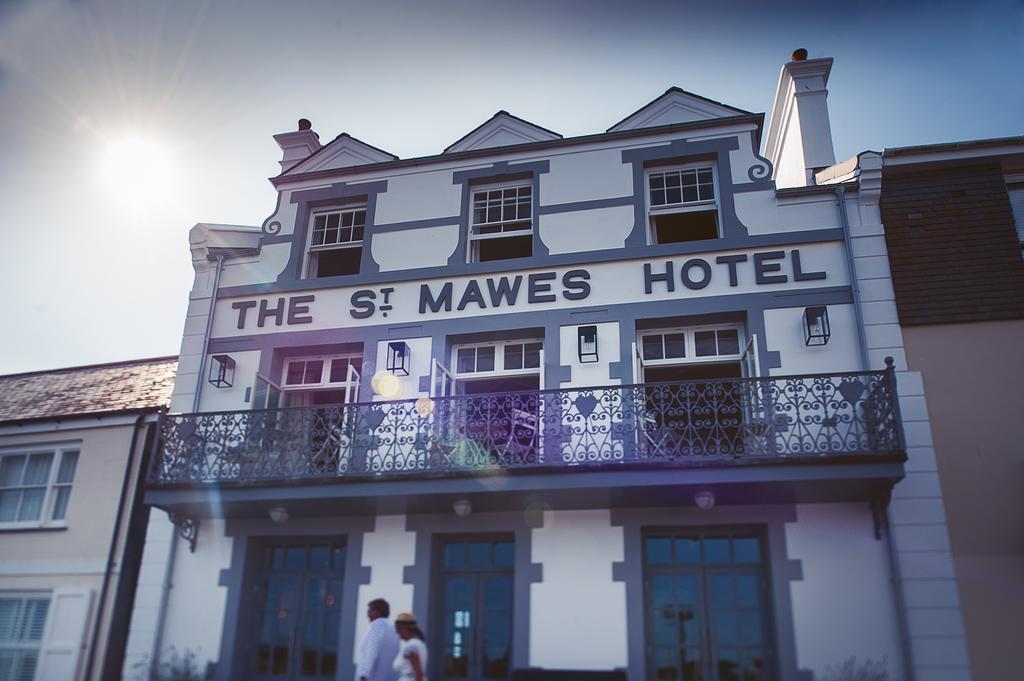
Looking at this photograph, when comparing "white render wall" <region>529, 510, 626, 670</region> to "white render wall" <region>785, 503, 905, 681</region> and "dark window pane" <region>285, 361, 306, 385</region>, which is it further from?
"dark window pane" <region>285, 361, 306, 385</region>

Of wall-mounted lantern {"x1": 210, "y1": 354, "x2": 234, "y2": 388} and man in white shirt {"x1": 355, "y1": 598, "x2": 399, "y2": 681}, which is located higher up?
wall-mounted lantern {"x1": 210, "y1": 354, "x2": 234, "y2": 388}

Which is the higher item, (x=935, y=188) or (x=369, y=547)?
(x=935, y=188)

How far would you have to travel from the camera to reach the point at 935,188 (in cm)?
1133

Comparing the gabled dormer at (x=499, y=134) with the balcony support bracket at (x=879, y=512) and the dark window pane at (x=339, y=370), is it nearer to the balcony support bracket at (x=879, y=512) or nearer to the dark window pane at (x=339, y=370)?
the dark window pane at (x=339, y=370)

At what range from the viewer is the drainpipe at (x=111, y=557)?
1110 centimetres

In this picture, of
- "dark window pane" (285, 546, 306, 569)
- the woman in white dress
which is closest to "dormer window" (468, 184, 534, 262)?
"dark window pane" (285, 546, 306, 569)

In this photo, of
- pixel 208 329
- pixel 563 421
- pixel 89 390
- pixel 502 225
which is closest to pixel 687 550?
pixel 563 421

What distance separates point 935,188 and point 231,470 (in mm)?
10076

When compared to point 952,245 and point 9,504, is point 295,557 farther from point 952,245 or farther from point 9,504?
point 952,245

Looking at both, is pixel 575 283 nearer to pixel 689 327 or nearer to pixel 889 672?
pixel 689 327

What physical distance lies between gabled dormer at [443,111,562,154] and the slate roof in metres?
6.08

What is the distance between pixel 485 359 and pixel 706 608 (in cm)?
440

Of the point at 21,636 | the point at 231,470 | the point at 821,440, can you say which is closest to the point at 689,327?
the point at 821,440

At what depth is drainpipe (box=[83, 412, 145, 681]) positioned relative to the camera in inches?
437
